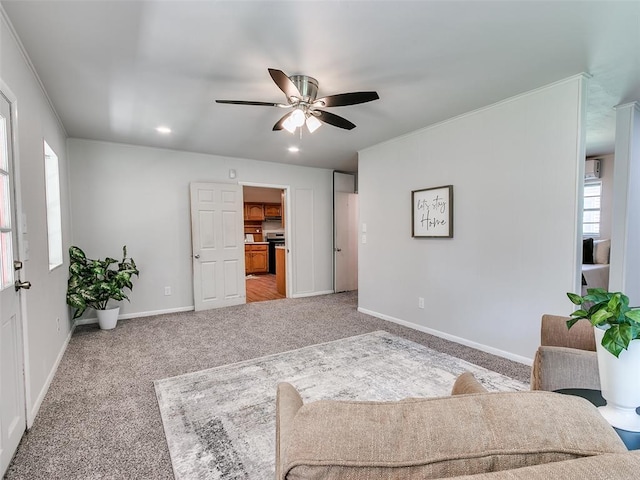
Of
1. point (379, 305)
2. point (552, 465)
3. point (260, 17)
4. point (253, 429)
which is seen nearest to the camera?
point (552, 465)

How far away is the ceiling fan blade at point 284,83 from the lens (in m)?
1.98

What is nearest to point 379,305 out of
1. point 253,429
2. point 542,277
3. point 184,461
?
point 542,277

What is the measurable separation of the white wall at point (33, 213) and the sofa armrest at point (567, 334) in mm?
3121

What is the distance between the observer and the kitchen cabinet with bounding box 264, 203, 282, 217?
942cm

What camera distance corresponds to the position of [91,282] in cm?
378

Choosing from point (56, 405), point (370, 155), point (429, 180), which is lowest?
point (56, 405)

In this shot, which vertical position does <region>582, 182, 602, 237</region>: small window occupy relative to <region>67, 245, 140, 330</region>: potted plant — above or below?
above

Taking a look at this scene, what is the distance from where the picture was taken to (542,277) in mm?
2688

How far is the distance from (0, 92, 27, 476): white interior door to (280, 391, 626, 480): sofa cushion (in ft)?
6.19

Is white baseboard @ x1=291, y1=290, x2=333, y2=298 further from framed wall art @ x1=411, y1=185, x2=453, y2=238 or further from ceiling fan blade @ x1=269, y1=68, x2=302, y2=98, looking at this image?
ceiling fan blade @ x1=269, y1=68, x2=302, y2=98

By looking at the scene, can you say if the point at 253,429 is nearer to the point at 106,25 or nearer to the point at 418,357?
the point at 418,357

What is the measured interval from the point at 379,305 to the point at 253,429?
277 centimetres

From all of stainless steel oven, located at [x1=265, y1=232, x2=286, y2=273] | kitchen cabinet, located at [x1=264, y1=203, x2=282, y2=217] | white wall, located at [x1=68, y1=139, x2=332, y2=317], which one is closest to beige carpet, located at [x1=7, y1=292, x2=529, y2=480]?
white wall, located at [x1=68, y1=139, x2=332, y2=317]

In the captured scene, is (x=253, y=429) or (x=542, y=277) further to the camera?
(x=542, y=277)
